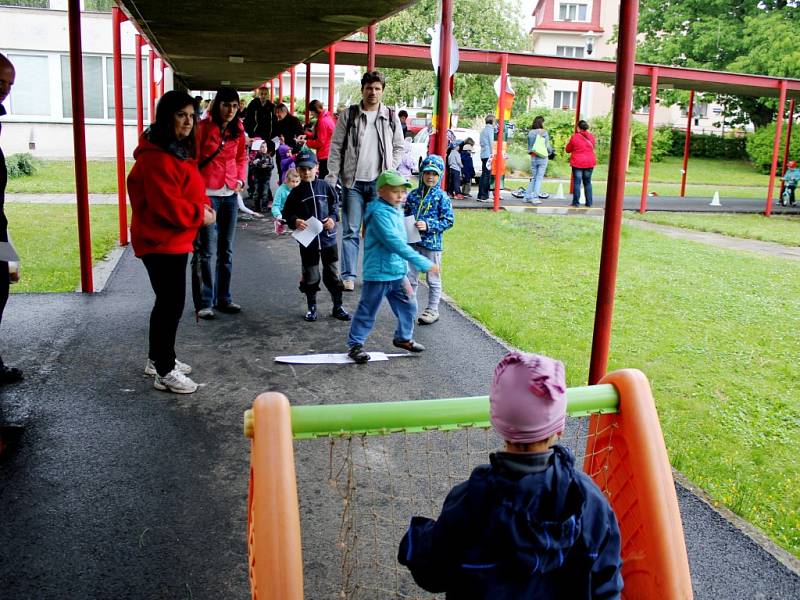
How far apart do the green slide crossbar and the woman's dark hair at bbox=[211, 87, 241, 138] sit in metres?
4.70

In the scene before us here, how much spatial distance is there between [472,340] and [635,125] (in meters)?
35.8

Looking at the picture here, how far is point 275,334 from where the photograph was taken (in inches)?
275

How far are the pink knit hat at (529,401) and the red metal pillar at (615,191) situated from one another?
266 centimetres

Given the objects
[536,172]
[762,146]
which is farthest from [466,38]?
[536,172]

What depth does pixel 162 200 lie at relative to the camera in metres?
4.96

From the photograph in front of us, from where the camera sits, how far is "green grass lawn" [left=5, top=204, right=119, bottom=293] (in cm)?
912

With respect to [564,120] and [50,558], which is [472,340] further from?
[564,120]

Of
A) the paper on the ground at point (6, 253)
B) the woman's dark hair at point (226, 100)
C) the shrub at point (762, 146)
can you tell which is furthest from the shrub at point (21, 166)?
the shrub at point (762, 146)

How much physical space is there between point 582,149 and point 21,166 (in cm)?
1472

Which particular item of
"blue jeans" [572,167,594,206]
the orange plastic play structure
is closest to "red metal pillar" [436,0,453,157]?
the orange plastic play structure

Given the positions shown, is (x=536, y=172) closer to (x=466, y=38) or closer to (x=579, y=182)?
(x=579, y=182)

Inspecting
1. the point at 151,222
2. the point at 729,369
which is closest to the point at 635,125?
the point at 729,369

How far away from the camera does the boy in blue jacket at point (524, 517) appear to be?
1.91 meters

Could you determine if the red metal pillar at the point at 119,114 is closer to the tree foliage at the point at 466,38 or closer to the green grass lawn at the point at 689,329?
the green grass lawn at the point at 689,329
